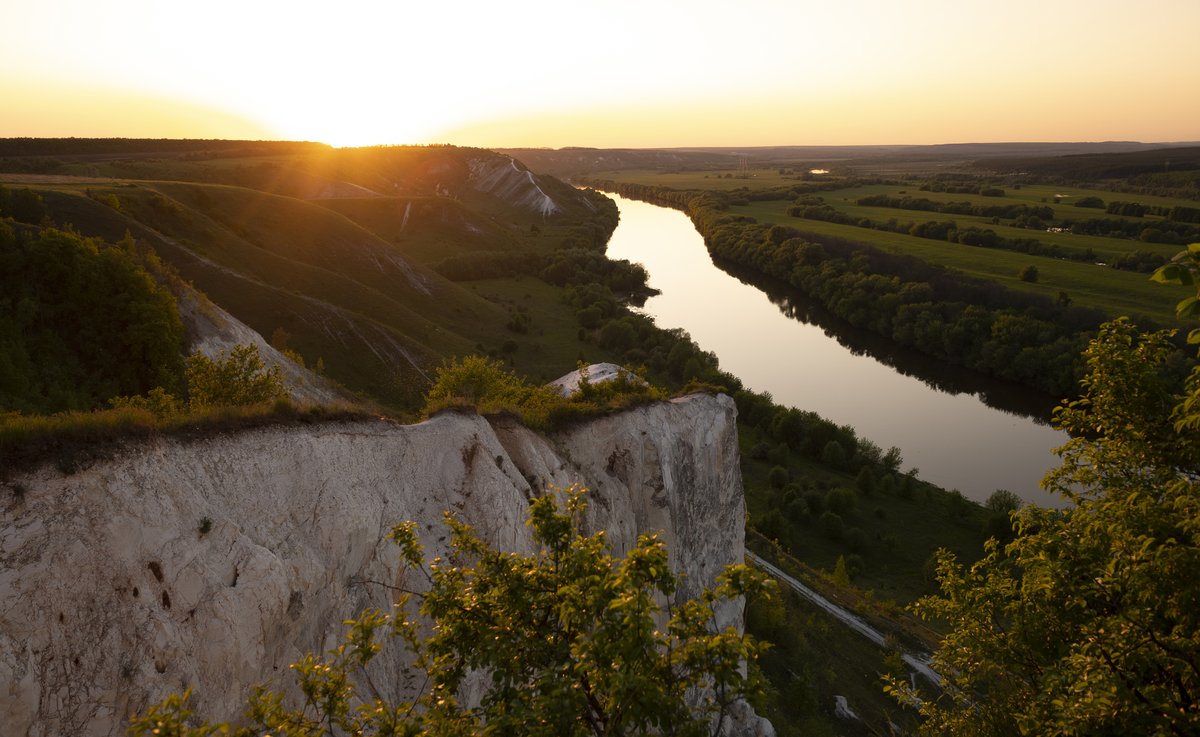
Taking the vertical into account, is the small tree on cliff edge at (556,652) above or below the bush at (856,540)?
above

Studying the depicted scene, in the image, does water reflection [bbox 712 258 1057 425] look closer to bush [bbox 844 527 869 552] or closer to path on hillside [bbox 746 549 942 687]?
bush [bbox 844 527 869 552]

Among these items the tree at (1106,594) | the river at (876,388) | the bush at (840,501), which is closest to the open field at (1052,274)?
the river at (876,388)

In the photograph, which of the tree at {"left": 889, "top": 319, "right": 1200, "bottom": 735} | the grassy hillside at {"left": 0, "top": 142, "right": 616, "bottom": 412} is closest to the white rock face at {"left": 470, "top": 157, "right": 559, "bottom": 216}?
the grassy hillside at {"left": 0, "top": 142, "right": 616, "bottom": 412}

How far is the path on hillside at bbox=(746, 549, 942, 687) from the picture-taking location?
28938 mm

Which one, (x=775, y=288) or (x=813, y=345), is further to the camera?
(x=775, y=288)

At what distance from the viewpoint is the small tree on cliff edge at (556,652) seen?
19.5ft

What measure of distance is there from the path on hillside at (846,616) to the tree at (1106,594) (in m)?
20.0

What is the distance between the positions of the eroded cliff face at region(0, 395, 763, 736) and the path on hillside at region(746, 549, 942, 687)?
18.6m

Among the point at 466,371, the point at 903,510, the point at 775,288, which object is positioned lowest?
the point at 903,510

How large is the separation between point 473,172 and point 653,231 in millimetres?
50672

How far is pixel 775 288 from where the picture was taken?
324 feet

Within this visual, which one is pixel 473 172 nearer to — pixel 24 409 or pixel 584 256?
pixel 584 256

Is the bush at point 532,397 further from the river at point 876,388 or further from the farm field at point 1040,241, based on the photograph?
the farm field at point 1040,241

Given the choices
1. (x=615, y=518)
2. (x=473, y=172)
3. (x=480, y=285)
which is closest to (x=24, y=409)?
(x=615, y=518)
